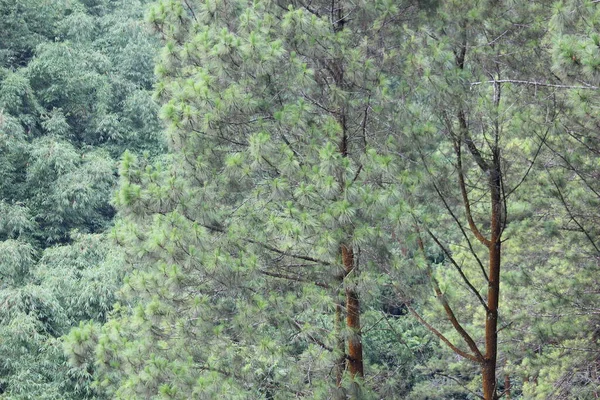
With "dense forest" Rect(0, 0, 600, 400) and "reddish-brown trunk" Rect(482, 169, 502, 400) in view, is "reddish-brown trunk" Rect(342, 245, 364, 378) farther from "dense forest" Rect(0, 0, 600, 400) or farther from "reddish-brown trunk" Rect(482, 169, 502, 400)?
"reddish-brown trunk" Rect(482, 169, 502, 400)

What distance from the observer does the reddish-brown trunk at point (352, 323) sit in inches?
157

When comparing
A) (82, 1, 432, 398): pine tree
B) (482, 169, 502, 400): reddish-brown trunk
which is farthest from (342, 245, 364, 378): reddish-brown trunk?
(482, 169, 502, 400): reddish-brown trunk

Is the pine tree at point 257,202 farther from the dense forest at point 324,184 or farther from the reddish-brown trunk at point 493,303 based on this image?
the reddish-brown trunk at point 493,303

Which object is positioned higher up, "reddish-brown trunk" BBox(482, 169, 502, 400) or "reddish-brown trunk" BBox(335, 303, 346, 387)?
"reddish-brown trunk" BBox(482, 169, 502, 400)

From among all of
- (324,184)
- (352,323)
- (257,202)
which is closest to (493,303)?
(352,323)

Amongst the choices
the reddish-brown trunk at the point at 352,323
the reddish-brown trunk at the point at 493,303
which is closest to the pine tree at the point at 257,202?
the reddish-brown trunk at the point at 352,323

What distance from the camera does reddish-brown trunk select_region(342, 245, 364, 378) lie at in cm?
399

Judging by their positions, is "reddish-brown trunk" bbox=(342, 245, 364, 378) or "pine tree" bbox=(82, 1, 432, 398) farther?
"reddish-brown trunk" bbox=(342, 245, 364, 378)

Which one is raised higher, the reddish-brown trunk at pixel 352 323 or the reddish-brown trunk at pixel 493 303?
the reddish-brown trunk at pixel 493 303

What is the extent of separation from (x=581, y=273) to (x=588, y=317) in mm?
349

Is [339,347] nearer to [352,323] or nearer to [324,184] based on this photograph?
[352,323]

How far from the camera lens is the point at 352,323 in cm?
410

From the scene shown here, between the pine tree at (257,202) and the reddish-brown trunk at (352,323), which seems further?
the reddish-brown trunk at (352,323)

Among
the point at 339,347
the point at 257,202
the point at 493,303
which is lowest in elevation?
the point at 339,347
